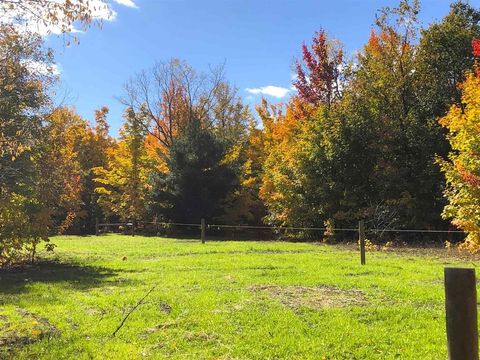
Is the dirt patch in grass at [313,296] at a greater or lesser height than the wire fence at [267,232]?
lesser

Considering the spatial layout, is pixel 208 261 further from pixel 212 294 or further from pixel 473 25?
A: pixel 473 25

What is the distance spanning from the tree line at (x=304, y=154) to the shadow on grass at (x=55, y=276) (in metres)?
0.75

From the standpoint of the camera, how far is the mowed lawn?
6.07 meters

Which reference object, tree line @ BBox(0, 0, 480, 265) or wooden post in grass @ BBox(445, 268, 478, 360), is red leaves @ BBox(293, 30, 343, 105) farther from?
wooden post in grass @ BBox(445, 268, 478, 360)

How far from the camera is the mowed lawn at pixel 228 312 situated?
239 inches

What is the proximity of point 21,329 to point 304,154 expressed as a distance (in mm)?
21670

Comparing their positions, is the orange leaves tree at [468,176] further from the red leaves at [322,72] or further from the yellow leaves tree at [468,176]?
the red leaves at [322,72]

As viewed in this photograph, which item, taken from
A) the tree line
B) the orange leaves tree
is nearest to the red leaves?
the tree line

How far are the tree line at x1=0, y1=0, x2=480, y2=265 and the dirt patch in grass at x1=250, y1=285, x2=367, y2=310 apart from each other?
4.45 metres

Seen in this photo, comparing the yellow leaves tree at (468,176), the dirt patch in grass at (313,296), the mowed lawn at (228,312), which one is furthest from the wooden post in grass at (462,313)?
the yellow leaves tree at (468,176)

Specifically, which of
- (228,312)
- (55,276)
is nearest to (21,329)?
(228,312)

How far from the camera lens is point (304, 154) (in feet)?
89.5

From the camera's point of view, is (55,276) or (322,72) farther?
(322,72)

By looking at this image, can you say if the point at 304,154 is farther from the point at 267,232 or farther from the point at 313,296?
the point at 313,296
